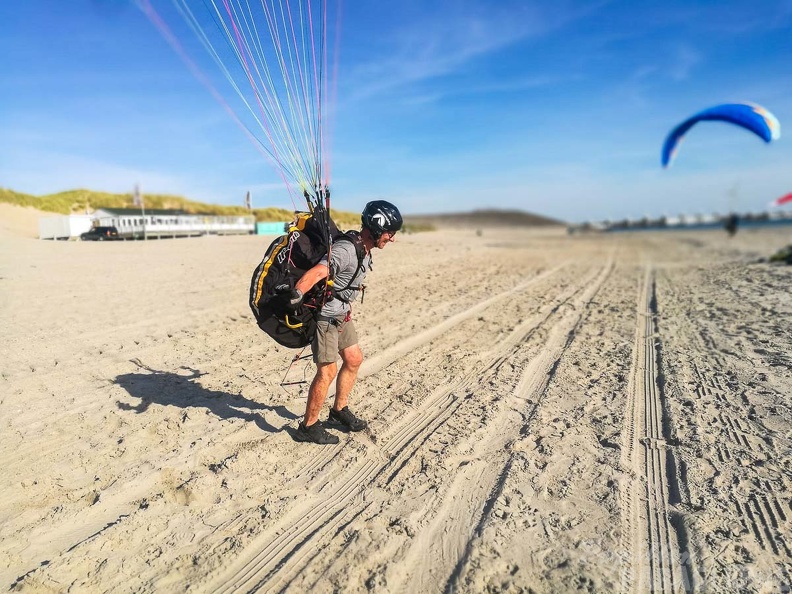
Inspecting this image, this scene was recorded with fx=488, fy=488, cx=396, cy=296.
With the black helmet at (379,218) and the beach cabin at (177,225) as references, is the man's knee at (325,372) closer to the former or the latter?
the black helmet at (379,218)

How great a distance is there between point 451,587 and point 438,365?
3.79 m

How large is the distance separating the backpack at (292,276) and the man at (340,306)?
0.23 feet

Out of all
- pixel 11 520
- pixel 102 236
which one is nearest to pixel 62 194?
Answer: pixel 102 236

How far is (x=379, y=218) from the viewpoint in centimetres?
370

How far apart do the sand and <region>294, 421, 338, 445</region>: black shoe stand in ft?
0.37

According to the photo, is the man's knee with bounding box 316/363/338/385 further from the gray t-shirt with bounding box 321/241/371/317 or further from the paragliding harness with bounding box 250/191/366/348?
the gray t-shirt with bounding box 321/241/371/317

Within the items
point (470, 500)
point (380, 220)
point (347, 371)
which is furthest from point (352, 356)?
point (470, 500)

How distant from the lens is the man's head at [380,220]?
3695mm

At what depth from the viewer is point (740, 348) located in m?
6.34

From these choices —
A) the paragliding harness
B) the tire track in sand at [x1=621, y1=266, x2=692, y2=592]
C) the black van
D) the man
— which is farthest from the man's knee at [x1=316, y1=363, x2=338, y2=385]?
the black van

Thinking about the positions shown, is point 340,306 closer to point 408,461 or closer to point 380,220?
point 380,220

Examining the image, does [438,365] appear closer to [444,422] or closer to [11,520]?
[444,422]

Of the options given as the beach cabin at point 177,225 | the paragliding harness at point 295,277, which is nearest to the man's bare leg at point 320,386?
the paragliding harness at point 295,277

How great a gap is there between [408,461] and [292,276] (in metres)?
1.65
